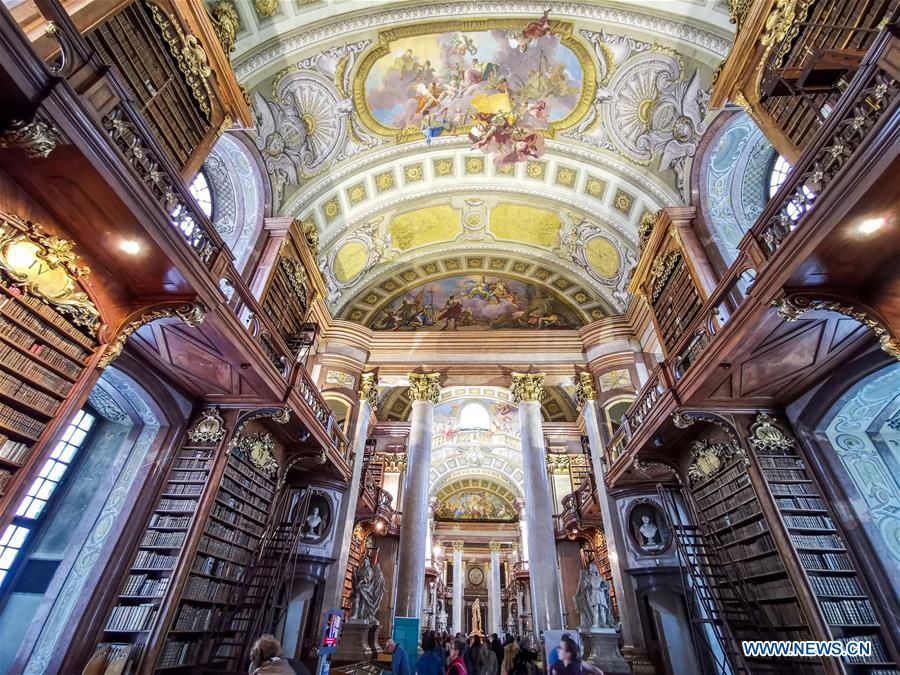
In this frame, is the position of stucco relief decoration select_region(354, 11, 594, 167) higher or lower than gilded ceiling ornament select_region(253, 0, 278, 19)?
higher

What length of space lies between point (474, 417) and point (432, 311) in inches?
341

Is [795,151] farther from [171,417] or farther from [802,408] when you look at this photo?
[171,417]

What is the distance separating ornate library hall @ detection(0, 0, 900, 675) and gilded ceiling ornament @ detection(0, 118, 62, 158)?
2 centimetres

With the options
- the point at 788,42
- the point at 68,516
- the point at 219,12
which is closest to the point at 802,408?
the point at 788,42

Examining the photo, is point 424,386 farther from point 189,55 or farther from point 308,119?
point 189,55

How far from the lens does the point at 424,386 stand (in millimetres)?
12508

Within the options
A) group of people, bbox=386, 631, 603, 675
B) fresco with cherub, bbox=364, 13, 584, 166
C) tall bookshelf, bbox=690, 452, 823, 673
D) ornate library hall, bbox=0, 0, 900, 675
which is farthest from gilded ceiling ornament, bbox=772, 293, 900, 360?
fresco with cherub, bbox=364, 13, 584, 166

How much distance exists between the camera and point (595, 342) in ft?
42.2

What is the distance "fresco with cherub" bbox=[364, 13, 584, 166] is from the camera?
9.89 meters

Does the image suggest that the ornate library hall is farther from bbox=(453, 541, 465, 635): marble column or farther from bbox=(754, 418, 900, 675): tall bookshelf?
bbox=(453, 541, 465, 635): marble column

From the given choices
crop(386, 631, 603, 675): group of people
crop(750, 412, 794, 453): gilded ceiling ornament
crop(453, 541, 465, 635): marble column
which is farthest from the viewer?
crop(453, 541, 465, 635): marble column

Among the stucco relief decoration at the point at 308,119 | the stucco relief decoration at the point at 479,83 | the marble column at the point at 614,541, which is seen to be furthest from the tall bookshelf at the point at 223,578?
the stucco relief decoration at the point at 479,83

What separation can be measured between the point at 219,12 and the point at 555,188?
28.9 ft

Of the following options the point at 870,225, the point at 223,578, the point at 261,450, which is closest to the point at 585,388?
the point at 261,450
